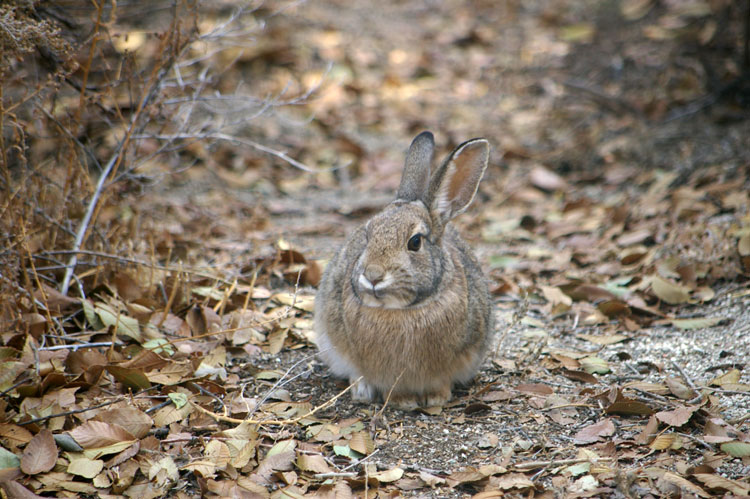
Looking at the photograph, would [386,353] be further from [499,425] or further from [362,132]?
[362,132]

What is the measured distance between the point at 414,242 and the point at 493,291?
2.14 m

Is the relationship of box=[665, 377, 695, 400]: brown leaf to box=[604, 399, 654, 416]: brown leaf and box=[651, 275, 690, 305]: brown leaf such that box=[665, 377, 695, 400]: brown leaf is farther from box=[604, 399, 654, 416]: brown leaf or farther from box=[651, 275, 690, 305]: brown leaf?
box=[651, 275, 690, 305]: brown leaf

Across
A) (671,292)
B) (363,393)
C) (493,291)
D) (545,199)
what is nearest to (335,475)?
(363,393)

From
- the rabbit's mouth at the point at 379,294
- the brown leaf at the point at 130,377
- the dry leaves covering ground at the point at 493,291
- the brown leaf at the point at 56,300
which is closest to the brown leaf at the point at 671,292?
the dry leaves covering ground at the point at 493,291

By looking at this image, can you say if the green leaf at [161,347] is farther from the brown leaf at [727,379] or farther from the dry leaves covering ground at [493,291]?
the brown leaf at [727,379]

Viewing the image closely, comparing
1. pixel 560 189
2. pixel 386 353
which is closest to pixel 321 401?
pixel 386 353

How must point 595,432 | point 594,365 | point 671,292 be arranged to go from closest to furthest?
point 595,432 → point 594,365 → point 671,292

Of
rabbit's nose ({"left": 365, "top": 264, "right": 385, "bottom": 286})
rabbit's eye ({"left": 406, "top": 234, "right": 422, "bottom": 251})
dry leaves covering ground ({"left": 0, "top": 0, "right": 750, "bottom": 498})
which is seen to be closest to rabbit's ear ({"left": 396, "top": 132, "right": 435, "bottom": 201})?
rabbit's eye ({"left": 406, "top": 234, "right": 422, "bottom": 251})

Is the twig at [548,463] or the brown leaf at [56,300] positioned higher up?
the brown leaf at [56,300]

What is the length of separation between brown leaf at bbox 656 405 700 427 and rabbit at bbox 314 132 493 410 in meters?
1.04

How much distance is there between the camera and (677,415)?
3650 millimetres

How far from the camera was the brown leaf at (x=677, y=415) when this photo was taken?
3605 millimetres

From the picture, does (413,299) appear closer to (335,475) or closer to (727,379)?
(335,475)

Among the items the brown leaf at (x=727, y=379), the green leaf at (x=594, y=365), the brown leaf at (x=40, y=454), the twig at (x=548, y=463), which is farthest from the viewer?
the green leaf at (x=594, y=365)
